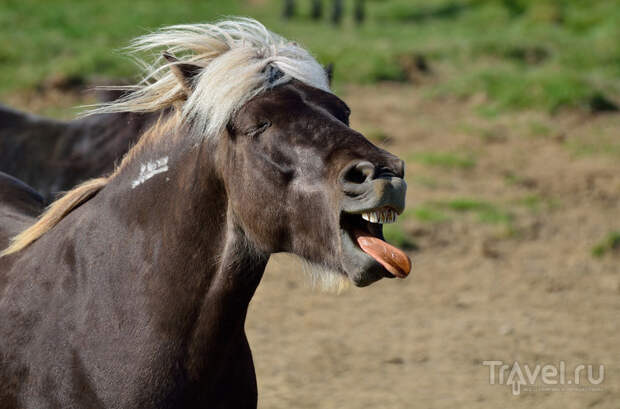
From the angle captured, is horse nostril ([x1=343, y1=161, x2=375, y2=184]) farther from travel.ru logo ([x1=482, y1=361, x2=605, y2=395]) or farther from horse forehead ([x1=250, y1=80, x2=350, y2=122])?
travel.ru logo ([x1=482, y1=361, x2=605, y2=395])

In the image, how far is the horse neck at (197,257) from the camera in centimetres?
230

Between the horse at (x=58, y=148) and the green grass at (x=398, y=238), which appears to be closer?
the horse at (x=58, y=148)

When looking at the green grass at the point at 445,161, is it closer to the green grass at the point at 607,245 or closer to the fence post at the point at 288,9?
the green grass at the point at 607,245

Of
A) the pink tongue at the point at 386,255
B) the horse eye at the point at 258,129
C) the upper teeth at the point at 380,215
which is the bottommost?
the pink tongue at the point at 386,255

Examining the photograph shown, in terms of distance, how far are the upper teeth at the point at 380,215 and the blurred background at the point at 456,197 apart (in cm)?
89

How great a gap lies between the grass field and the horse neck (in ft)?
22.9

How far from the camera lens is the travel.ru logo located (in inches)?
162

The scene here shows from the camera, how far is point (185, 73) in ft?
7.60

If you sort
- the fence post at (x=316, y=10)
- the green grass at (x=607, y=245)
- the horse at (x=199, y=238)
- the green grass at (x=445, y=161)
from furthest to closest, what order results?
the fence post at (x=316, y=10) < the green grass at (x=445, y=161) < the green grass at (x=607, y=245) < the horse at (x=199, y=238)

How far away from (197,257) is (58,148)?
10.1ft

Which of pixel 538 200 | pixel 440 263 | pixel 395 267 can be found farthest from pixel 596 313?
pixel 395 267

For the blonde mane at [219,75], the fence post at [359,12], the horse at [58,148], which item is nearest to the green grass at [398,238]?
the horse at [58,148]

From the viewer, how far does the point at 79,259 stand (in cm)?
245

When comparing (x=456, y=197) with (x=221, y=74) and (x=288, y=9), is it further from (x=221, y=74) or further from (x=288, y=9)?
(x=288, y=9)
